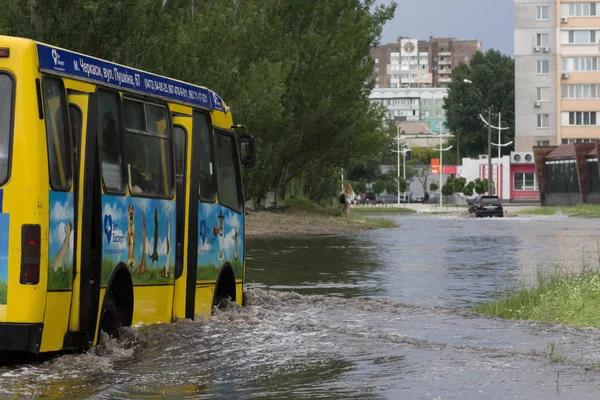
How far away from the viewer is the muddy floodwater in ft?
34.0

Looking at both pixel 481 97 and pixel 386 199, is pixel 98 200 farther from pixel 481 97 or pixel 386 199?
pixel 481 97

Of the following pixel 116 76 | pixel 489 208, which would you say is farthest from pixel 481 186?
pixel 116 76

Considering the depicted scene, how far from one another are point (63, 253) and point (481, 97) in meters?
145

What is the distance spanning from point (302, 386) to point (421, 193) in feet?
507

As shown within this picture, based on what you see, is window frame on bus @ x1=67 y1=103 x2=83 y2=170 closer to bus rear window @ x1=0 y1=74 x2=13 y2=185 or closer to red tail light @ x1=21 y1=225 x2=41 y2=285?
bus rear window @ x1=0 y1=74 x2=13 y2=185

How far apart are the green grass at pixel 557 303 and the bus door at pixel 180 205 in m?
4.56

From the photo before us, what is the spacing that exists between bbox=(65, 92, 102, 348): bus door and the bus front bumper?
63 centimetres

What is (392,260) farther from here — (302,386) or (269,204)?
(269,204)

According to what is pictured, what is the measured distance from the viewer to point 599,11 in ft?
394

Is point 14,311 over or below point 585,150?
Answer: below

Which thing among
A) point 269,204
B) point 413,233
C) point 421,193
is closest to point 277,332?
point 413,233

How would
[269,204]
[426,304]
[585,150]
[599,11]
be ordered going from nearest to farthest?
[426,304] < [269,204] < [585,150] < [599,11]

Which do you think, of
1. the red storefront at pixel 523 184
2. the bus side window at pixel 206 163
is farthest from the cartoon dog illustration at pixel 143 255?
the red storefront at pixel 523 184

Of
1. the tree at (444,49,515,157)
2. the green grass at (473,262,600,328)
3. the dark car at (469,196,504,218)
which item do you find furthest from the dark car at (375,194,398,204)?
the green grass at (473,262,600,328)
